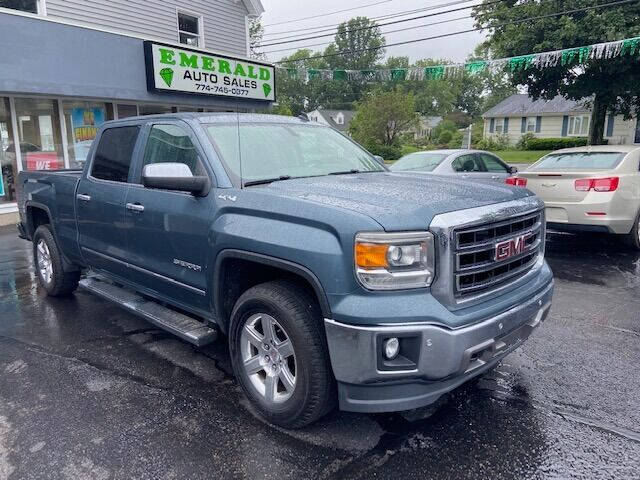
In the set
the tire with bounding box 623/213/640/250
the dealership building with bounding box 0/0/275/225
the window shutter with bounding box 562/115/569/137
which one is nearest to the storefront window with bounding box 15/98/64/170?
the dealership building with bounding box 0/0/275/225

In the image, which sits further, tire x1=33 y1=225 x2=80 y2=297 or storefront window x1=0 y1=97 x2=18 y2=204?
storefront window x1=0 y1=97 x2=18 y2=204

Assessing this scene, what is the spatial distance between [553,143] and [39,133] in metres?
35.6

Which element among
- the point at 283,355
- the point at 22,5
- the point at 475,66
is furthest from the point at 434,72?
the point at 283,355

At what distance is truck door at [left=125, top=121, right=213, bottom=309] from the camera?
3461mm

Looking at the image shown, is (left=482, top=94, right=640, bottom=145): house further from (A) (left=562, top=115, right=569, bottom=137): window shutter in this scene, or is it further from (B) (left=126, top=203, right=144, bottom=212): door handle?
(B) (left=126, top=203, right=144, bottom=212): door handle

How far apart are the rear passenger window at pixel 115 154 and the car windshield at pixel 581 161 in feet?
20.3

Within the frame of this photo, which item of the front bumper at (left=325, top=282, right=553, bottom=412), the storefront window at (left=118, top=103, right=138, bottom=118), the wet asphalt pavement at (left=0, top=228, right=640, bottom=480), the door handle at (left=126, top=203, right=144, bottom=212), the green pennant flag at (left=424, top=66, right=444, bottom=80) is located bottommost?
the wet asphalt pavement at (left=0, top=228, right=640, bottom=480)

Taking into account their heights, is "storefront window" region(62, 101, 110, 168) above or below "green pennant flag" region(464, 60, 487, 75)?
below

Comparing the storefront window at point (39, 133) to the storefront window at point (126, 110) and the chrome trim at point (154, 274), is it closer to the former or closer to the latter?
the storefront window at point (126, 110)

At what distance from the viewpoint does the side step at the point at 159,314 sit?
3.56m

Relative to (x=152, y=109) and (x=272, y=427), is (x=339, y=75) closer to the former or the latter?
(x=152, y=109)

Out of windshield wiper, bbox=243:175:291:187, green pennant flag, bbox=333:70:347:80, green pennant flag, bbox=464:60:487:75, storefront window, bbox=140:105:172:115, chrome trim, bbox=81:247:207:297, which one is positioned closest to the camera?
windshield wiper, bbox=243:175:291:187

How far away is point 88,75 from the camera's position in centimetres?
1127

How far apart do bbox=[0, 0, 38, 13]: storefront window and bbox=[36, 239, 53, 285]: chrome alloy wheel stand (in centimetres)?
853
